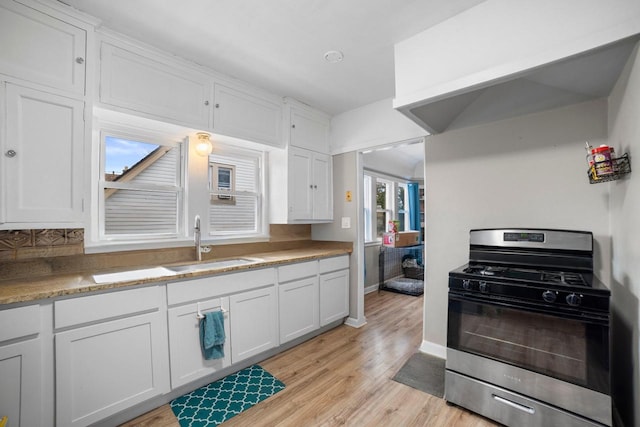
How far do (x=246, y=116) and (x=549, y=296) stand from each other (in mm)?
2686

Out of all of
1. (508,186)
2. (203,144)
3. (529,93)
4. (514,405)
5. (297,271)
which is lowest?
(514,405)

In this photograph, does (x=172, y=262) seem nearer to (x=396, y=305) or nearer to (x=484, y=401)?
(x=484, y=401)

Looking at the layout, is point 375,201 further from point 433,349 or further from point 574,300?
point 574,300

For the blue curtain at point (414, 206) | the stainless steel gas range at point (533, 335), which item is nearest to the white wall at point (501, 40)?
the stainless steel gas range at point (533, 335)

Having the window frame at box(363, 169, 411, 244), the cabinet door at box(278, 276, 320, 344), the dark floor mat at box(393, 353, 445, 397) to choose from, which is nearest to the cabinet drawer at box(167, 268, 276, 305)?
the cabinet door at box(278, 276, 320, 344)

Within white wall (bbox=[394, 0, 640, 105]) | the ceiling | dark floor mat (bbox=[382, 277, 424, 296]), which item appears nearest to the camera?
white wall (bbox=[394, 0, 640, 105])

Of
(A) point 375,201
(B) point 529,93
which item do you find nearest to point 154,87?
(B) point 529,93

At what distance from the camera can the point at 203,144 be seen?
8.88 feet

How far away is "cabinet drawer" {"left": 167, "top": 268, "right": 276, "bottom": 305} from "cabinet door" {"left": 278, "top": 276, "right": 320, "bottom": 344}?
24 centimetres

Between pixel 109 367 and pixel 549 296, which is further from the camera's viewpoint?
pixel 109 367

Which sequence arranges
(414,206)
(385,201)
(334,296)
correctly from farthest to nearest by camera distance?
(414,206)
(385,201)
(334,296)

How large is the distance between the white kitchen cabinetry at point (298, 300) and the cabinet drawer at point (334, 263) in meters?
0.11

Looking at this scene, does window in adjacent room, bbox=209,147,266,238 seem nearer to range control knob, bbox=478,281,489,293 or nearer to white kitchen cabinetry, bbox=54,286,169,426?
white kitchen cabinetry, bbox=54,286,169,426

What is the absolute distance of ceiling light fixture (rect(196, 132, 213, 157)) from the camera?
104 inches
